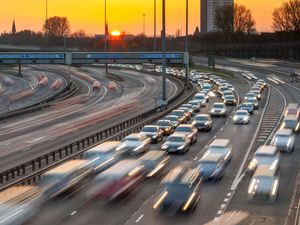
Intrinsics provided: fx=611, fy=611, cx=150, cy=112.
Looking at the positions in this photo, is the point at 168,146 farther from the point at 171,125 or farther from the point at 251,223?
the point at 251,223

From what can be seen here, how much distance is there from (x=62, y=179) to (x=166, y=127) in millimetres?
19912

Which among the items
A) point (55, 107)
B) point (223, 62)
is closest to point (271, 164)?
point (55, 107)

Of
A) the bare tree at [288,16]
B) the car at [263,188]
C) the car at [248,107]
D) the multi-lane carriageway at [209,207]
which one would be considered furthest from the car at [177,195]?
the bare tree at [288,16]

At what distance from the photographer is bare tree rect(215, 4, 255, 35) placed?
19062 cm

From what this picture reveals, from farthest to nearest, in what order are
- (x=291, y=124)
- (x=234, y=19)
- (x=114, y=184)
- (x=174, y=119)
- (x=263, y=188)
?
(x=234, y=19) < (x=174, y=119) < (x=291, y=124) < (x=263, y=188) < (x=114, y=184)

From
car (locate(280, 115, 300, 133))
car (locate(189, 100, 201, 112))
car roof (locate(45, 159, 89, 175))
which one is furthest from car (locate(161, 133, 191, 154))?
car (locate(189, 100, 201, 112))

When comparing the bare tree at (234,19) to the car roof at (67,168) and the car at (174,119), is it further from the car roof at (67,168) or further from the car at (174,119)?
the car roof at (67,168)

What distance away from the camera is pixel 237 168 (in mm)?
31844

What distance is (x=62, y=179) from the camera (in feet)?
80.6

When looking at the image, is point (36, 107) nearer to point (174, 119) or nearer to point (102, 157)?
point (174, 119)

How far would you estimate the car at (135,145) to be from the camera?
34.4 meters

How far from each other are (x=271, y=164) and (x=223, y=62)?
11953cm

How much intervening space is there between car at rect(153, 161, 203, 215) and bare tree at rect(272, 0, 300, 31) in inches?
5924

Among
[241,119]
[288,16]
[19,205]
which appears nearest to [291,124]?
[241,119]
